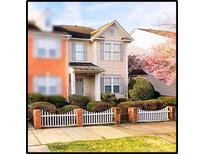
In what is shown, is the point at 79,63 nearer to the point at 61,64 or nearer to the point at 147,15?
the point at 61,64

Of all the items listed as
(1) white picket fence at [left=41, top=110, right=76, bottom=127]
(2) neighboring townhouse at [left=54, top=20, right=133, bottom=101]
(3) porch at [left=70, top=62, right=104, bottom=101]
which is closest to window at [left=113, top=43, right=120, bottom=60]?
(2) neighboring townhouse at [left=54, top=20, right=133, bottom=101]

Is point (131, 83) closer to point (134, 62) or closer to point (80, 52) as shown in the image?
point (134, 62)

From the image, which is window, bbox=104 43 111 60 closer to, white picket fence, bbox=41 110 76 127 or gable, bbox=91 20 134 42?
gable, bbox=91 20 134 42

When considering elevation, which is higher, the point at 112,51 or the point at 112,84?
the point at 112,51

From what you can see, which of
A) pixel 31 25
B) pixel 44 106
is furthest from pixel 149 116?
pixel 31 25

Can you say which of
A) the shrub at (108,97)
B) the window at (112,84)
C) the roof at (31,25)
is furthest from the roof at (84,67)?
the roof at (31,25)

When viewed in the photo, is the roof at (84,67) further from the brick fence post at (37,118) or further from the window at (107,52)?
the brick fence post at (37,118)
